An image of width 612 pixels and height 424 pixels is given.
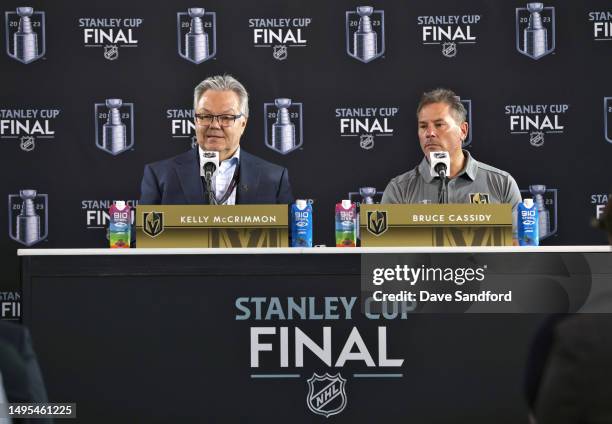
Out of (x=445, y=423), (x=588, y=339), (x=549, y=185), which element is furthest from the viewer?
(x=549, y=185)

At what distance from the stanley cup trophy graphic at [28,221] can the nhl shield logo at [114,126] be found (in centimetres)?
53

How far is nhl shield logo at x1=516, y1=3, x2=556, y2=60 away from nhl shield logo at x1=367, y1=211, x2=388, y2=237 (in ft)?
8.43

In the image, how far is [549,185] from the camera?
5734 mm

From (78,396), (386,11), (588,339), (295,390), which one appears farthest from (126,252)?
(386,11)

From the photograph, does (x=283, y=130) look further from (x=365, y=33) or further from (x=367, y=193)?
(x=365, y=33)

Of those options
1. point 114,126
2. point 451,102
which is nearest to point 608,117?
point 451,102

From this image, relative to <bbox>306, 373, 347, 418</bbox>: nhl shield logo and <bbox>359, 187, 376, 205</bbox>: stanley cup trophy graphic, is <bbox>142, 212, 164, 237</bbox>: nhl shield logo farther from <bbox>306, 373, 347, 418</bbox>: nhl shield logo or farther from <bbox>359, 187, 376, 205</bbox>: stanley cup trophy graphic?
<bbox>359, 187, 376, 205</bbox>: stanley cup trophy graphic

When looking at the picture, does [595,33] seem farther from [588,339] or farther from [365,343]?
[588,339]

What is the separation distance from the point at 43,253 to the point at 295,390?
108cm

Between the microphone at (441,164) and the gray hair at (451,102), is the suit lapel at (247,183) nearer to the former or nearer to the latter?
the gray hair at (451,102)

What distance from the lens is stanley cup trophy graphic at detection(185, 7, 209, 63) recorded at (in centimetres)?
579

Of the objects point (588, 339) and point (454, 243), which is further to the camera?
point (454, 243)

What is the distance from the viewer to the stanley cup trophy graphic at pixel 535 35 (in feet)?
18.9

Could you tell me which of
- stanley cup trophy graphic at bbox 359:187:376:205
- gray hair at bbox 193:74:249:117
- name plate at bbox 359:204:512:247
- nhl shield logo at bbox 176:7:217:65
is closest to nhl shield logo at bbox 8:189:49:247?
nhl shield logo at bbox 176:7:217:65
